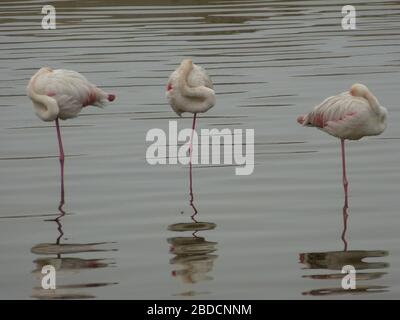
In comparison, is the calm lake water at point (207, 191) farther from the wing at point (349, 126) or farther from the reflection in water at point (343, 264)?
the wing at point (349, 126)

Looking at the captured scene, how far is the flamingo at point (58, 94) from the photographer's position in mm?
11968

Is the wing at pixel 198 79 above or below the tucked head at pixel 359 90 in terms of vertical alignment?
above

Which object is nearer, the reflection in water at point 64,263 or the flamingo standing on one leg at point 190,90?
the reflection in water at point 64,263

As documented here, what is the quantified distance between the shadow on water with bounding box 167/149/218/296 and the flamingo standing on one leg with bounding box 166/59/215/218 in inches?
93.6

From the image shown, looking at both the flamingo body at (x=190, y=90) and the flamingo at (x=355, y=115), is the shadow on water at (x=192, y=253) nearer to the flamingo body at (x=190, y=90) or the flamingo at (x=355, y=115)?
the flamingo at (x=355, y=115)

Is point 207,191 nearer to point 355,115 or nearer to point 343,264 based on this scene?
point 355,115

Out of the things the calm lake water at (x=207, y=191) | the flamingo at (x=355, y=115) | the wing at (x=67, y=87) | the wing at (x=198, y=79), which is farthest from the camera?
the wing at (x=198, y=79)

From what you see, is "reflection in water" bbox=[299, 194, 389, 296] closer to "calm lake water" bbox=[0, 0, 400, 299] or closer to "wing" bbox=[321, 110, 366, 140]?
"calm lake water" bbox=[0, 0, 400, 299]

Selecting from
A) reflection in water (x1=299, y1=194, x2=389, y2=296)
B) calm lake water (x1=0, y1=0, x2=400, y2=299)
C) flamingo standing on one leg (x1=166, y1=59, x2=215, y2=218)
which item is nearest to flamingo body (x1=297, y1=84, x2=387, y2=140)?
calm lake water (x1=0, y1=0, x2=400, y2=299)

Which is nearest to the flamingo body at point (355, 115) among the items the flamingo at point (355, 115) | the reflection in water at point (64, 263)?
the flamingo at point (355, 115)

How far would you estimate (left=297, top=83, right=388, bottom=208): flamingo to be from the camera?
10.9 m

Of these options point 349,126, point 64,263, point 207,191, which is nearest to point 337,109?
point 349,126

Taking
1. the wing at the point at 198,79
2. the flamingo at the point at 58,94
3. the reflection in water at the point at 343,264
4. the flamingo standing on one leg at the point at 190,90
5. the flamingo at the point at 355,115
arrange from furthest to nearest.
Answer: the wing at the point at 198,79, the flamingo standing on one leg at the point at 190,90, the flamingo at the point at 58,94, the flamingo at the point at 355,115, the reflection in water at the point at 343,264

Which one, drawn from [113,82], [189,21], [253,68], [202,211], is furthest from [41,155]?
[189,21]
